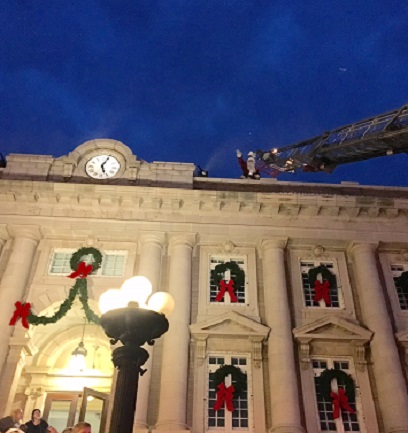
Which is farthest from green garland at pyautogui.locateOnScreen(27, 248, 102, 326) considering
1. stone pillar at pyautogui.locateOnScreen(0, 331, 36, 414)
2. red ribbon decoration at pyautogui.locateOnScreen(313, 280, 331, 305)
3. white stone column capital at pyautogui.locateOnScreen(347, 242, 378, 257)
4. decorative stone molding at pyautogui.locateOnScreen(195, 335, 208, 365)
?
white stone column capital at pyautogui.locateOnScreen(347, 242, 378, 257)

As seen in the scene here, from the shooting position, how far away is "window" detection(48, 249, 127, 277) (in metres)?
20.2

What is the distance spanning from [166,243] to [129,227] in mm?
1629

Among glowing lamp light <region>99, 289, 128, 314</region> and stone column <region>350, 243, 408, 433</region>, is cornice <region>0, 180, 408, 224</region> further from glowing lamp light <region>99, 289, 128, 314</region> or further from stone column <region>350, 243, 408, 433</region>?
glowing lamp light <region>99, 289, 128, 314</region>

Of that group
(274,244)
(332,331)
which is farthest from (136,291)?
(274,244)

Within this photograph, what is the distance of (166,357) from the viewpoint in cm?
Result: 1750

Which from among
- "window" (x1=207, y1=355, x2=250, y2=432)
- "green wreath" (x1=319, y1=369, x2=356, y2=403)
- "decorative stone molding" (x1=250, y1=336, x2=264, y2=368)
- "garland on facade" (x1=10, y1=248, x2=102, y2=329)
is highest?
"garland on facade" (x1=10, y1=248, x2=102, y2=329)

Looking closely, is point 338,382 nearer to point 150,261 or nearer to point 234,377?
point 234,377

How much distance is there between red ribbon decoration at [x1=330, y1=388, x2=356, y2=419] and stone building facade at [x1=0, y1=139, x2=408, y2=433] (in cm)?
28

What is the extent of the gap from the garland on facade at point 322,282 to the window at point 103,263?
7421mm

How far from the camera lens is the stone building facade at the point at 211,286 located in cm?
1709

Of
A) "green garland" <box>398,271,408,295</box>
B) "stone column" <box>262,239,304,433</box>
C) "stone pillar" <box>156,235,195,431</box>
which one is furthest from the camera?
"green garland" <box>398,271,408,295</box>

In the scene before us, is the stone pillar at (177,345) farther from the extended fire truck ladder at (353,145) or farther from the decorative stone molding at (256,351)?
the extended fire truck ladder at (353,145)

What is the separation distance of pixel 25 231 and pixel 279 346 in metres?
10.7

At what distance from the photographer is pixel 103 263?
20.5 metres
